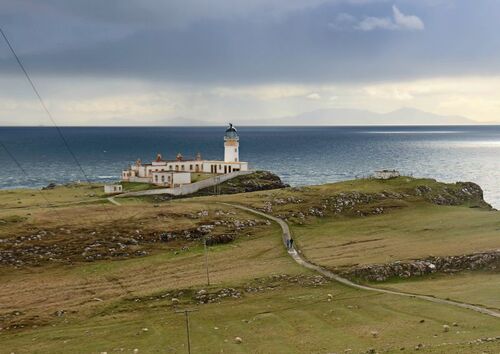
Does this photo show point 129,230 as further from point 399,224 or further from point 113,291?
point 399,224

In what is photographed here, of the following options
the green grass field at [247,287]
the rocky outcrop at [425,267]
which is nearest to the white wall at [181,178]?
the green grass field at [247,287]

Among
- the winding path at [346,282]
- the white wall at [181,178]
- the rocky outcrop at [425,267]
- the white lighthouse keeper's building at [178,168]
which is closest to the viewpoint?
the winding path at [346,282]

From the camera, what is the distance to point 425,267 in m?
52.4

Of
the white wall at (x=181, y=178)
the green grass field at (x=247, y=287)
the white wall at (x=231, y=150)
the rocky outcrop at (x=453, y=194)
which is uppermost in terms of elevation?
the white wall at (x=231, y=150)

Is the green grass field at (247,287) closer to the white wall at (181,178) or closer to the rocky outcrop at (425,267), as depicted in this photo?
the rocky outcrop at (425,267)

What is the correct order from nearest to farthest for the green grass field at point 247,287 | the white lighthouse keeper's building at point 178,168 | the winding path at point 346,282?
the green grass field at point 247,287 → the winding path at point 346,282 → the white lighthouse keeper's building at point 178,168

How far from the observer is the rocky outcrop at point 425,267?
168 ft

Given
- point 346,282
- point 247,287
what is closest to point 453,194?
point 346,282

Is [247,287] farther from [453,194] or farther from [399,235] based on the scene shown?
[453,194]

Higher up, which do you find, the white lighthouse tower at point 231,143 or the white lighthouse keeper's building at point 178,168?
the white lighthouse tower at point 231,143

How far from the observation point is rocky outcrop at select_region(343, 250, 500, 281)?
51062 mm

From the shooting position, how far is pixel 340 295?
4562 cm

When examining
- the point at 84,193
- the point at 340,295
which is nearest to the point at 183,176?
the point at 84,193

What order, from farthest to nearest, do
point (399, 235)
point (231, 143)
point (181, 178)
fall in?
point (231, 143) < point (181, 178) < point (399, 235)
